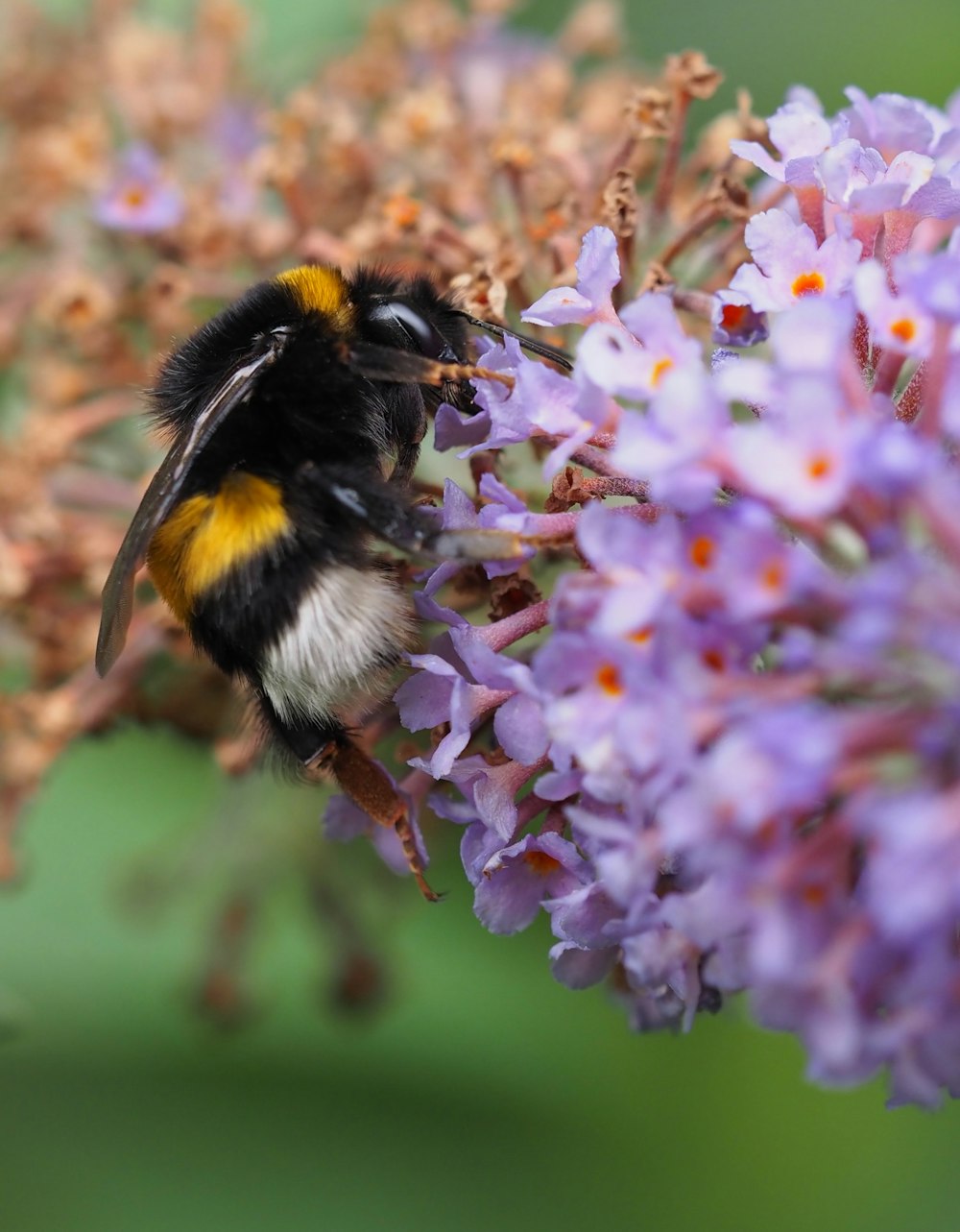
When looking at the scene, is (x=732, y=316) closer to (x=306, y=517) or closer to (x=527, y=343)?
(x=527, y=343)

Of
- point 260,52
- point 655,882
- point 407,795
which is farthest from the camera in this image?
point 260,52

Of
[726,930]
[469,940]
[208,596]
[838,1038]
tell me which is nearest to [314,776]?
[208,596]

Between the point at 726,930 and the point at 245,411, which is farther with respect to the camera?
the point at 245,411

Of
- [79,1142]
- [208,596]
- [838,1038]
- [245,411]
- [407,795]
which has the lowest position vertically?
[79,1142]

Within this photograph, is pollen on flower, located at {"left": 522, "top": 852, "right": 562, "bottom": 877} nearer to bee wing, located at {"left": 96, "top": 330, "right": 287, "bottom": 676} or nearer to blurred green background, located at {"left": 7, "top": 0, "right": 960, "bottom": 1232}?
bee wing, located at {"left": 96, "top": 330, "right": 287, "bottom": 676}

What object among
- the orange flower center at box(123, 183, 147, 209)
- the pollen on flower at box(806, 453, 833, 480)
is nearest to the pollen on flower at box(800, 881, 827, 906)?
the pollen on flower at box(806, 453, 833, 480)

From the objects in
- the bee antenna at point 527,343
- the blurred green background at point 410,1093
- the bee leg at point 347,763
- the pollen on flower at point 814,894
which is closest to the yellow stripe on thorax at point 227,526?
the bee leg at point 347,763

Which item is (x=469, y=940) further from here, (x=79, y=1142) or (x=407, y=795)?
(x=407, y=795)
